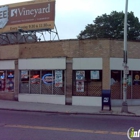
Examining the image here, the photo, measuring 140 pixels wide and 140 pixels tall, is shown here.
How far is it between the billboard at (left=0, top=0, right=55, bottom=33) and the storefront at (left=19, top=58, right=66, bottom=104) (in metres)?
3.44

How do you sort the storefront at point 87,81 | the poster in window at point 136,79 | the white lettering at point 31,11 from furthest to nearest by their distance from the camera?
1. the white lettering at point 31,11
2. the poster in window at point 136,79
3. the storefront at point 87,81

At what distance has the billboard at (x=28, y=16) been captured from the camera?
22.0 m

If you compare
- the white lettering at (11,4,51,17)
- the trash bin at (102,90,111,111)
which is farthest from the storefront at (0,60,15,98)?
the trash bin at (102,90,111,111)

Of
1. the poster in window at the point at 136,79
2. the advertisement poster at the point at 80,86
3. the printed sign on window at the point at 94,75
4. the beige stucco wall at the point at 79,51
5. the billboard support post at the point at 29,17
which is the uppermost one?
the billboard support post at the point at 29,17

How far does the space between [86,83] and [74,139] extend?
1105cm

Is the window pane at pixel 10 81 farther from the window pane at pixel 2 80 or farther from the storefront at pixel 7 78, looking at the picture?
the window pane at pixel 2 80

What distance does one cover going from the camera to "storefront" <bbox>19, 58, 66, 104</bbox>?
19.5 meters

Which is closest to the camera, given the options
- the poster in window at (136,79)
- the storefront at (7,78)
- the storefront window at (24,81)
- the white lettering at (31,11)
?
the poster in window at (136,79)

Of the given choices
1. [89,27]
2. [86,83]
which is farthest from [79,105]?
[89,27]

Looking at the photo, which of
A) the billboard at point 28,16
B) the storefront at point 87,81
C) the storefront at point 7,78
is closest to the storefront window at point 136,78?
the storefront at point 87,81

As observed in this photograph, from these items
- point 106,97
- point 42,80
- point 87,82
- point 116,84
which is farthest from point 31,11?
point 106,97

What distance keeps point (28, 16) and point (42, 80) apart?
604 cm

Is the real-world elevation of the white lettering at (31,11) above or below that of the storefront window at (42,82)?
above

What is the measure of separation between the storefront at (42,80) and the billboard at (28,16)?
135 inches
